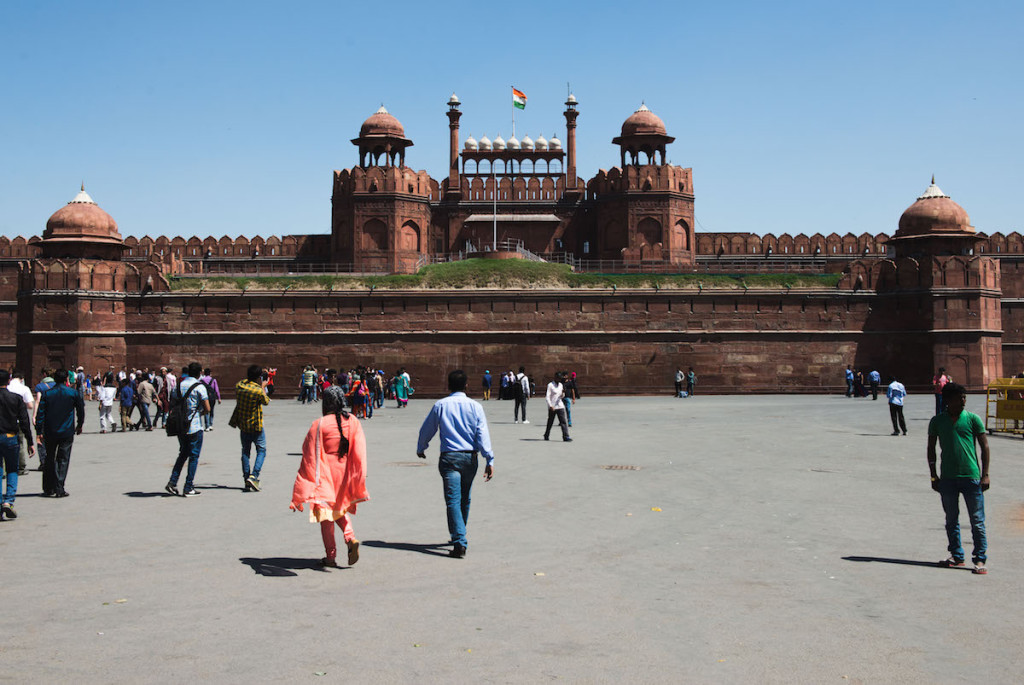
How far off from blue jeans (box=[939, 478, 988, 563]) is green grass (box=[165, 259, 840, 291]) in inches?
934

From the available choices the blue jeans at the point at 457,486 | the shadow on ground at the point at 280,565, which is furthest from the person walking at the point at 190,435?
the blue jeans at the point at 457,486

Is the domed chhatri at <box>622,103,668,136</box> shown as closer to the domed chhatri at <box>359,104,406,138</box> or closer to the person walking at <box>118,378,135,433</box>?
the domed chhatri at <box>359,104,406,138</box>

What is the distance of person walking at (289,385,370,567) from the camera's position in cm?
597

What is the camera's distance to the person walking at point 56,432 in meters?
8.69

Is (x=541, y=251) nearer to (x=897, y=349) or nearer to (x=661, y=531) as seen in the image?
(x=897, y=349)

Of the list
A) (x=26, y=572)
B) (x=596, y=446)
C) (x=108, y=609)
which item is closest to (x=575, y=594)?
(x=108, y=609)

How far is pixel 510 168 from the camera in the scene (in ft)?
136

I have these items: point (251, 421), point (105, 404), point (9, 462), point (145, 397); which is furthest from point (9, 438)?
point (145, 397)

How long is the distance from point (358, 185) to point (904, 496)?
1186 inches

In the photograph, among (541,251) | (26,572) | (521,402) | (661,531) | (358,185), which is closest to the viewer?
(26,572)

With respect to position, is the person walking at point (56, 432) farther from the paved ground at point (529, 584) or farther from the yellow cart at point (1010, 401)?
the yellow cart at point (1010, 401)

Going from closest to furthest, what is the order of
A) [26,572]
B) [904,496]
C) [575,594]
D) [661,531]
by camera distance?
[575,594]
[26,572]
[661,531]
[904,496]

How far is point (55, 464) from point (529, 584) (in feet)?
17.7

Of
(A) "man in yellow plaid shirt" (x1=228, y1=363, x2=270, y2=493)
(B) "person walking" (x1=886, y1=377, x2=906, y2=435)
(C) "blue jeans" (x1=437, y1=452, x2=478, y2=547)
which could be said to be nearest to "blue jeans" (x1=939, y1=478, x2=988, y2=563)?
(C) "blue jeans" (x1=437, y1=452, x2=478, y2=547)
